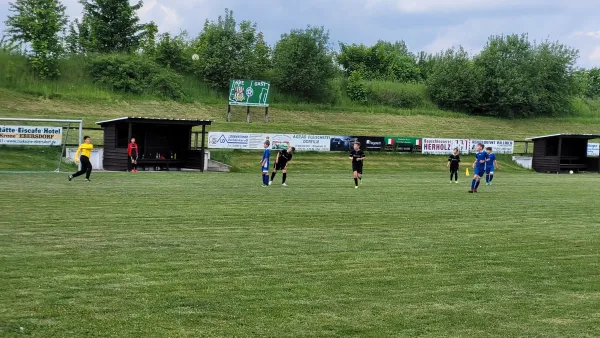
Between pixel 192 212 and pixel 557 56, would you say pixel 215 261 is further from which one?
pixel 557 56

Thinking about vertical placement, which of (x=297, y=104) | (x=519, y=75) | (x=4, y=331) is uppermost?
(x=519, y=75)

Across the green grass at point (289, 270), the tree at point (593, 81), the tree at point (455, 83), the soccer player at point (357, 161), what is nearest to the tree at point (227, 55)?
the tree at point (455, 83)

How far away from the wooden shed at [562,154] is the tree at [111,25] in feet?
131

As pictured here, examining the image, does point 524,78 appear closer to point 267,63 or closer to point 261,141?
point 267,63

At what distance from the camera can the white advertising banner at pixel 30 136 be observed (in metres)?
33.1

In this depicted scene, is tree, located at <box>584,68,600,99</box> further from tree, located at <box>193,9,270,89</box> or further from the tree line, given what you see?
tree, located at <box>193,9,270,89</box>

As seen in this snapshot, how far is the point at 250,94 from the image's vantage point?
58.1 meters

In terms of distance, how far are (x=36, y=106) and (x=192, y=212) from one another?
41589 millimetres

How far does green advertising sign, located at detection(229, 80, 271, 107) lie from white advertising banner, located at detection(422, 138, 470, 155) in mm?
13325

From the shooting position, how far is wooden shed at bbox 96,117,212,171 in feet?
122

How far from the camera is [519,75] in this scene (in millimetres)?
81562

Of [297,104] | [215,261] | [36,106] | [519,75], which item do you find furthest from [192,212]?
[519,75]

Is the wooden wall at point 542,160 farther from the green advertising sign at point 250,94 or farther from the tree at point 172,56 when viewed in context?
the tree at point 172,56

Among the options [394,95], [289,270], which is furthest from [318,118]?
[289,270]
